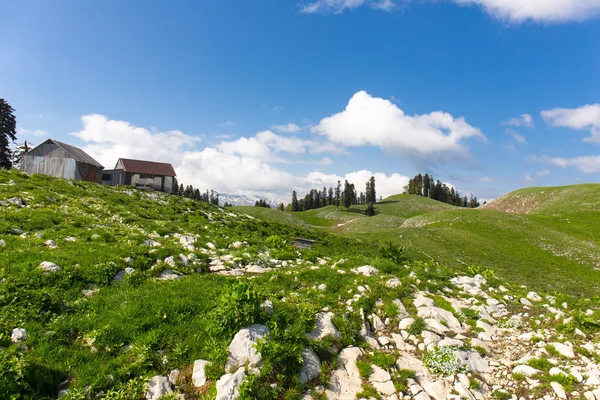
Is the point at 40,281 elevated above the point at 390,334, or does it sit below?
above

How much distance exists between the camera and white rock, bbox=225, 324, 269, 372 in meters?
7.48

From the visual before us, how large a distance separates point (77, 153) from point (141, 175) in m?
11.4

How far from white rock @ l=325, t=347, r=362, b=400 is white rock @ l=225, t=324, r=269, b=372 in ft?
6.44

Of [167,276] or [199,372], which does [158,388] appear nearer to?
[199,372]

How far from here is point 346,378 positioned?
26.3 ft

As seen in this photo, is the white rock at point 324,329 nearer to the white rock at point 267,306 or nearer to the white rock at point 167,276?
the white rock at point 267,306

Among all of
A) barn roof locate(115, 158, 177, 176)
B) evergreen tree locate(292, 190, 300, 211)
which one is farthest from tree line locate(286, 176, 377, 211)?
barn roof locate(115, 158, 177, 176)

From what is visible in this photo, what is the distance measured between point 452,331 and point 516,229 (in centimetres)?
5594

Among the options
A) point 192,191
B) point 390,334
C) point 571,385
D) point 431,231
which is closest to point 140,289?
point 390,334

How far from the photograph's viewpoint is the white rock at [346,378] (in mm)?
7516

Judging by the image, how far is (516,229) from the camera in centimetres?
5550

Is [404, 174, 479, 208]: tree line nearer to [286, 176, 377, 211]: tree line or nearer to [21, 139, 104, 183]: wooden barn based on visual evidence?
[286, 176, 377, 211]: tree line

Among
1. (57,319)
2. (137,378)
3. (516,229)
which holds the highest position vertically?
(516,229)

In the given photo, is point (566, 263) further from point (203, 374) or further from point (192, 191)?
point (192, 191)
